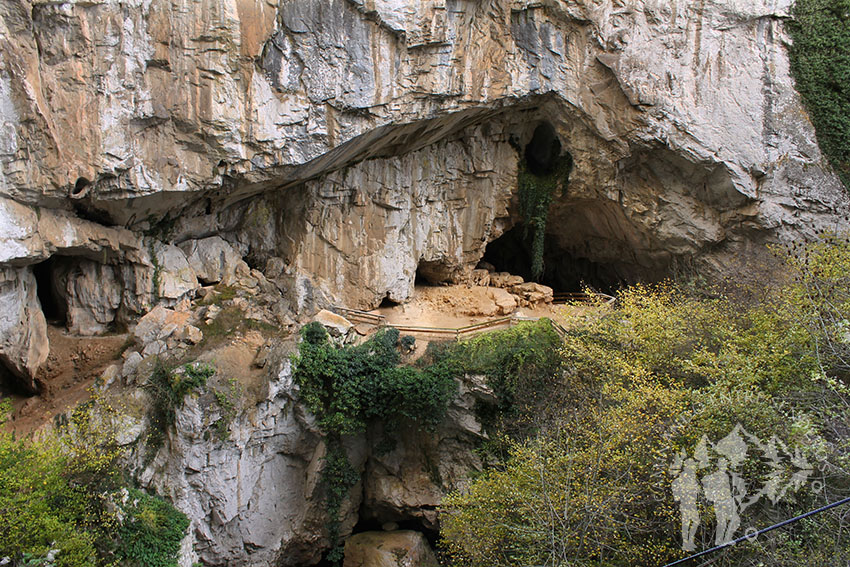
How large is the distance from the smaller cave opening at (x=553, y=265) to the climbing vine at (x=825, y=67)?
21.8ft

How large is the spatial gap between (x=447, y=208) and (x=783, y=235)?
8.43m

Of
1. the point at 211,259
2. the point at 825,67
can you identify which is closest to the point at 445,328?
the point at 211,259

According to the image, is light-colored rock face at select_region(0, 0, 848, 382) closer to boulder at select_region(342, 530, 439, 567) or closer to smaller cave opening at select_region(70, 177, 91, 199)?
smaller cave opening at select_region(70, 177, 91, 199)

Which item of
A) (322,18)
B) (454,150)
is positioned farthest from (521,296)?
(322,18)

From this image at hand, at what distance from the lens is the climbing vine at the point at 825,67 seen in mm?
14109

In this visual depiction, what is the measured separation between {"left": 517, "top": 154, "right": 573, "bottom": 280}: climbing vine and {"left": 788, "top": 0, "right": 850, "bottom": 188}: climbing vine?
18.8ft

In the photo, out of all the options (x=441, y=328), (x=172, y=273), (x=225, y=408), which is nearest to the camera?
(x=225, y=408)

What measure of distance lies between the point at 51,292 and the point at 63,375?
2.12 metres

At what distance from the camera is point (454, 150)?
16891 millimetres

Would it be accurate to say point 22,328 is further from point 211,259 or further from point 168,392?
point 211,259

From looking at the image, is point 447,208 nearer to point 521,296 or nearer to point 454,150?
point 454,150

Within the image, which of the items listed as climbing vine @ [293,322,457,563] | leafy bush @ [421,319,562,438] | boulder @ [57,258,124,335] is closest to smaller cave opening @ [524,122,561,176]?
leafy bush @ [421,319,562,438]

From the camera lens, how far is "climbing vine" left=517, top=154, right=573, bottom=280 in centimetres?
1708

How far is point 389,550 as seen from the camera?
14.4m
